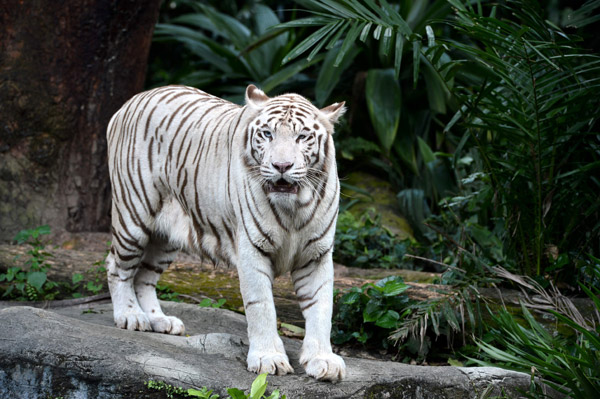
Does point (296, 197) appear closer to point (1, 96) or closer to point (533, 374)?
point (533, 374)

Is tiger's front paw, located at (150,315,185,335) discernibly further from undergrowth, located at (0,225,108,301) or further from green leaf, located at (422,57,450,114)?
green leaf, located at (422,57,450,114)

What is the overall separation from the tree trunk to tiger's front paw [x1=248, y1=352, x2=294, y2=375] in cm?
353

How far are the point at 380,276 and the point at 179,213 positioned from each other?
2272 mm

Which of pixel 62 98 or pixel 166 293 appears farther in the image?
pixel 62 98

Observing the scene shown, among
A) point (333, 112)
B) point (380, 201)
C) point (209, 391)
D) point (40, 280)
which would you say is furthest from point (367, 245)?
point (209, 391)

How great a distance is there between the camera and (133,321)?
13.8ft

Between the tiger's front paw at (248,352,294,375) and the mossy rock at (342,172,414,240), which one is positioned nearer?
the tiger's front paw at (248,352,294,375)

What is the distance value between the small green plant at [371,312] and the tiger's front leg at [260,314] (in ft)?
3.46

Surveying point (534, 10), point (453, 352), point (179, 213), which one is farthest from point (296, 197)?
point (534, 10)

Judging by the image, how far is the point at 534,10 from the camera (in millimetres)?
4219

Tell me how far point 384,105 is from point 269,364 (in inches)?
206

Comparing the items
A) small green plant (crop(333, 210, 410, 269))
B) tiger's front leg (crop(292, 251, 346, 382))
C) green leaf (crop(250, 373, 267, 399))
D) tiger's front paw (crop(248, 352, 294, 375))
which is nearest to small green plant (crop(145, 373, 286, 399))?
green leaf (crop(250, 373, 267, 399))

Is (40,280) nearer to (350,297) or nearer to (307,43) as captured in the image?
(350,297)

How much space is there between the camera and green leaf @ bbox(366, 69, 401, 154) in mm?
7899
